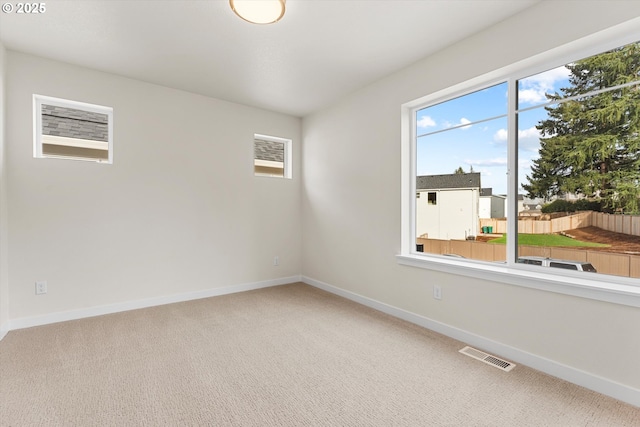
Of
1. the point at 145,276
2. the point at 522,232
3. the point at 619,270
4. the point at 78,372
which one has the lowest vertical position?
the point at 78,372

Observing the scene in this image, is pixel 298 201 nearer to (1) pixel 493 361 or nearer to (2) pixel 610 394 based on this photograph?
(1) pixel 493 361

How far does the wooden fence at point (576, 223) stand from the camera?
77.7 inches

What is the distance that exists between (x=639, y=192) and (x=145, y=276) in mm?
4570

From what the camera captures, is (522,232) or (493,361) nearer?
(493,361)

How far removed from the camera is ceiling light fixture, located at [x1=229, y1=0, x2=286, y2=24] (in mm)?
1936

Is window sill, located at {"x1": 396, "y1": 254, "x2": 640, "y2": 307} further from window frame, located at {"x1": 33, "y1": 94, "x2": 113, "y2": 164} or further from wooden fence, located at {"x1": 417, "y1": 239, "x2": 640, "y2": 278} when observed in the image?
window frame, located at {"x1": 33, "y1": 94, "x2": 113, "y2": 164}

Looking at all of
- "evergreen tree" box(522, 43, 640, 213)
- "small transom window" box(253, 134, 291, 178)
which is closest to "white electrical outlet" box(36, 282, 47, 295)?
"small transom window" box(253, 134, 291, 178)

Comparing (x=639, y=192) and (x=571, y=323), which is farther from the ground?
(x=639, y=192)

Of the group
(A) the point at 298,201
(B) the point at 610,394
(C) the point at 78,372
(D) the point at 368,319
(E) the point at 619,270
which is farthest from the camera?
(A) the point at 298,201

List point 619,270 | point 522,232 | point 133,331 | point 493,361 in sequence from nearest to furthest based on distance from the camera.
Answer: point 619,270 → point 493,361 → point 522,232 → point 133,331

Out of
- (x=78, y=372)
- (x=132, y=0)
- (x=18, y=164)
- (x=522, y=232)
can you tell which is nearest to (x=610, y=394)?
(x=522, y=232)

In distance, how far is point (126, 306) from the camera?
136 inches

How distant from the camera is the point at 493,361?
2305 millimetres

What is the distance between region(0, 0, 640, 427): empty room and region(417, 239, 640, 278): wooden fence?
0.06ft
